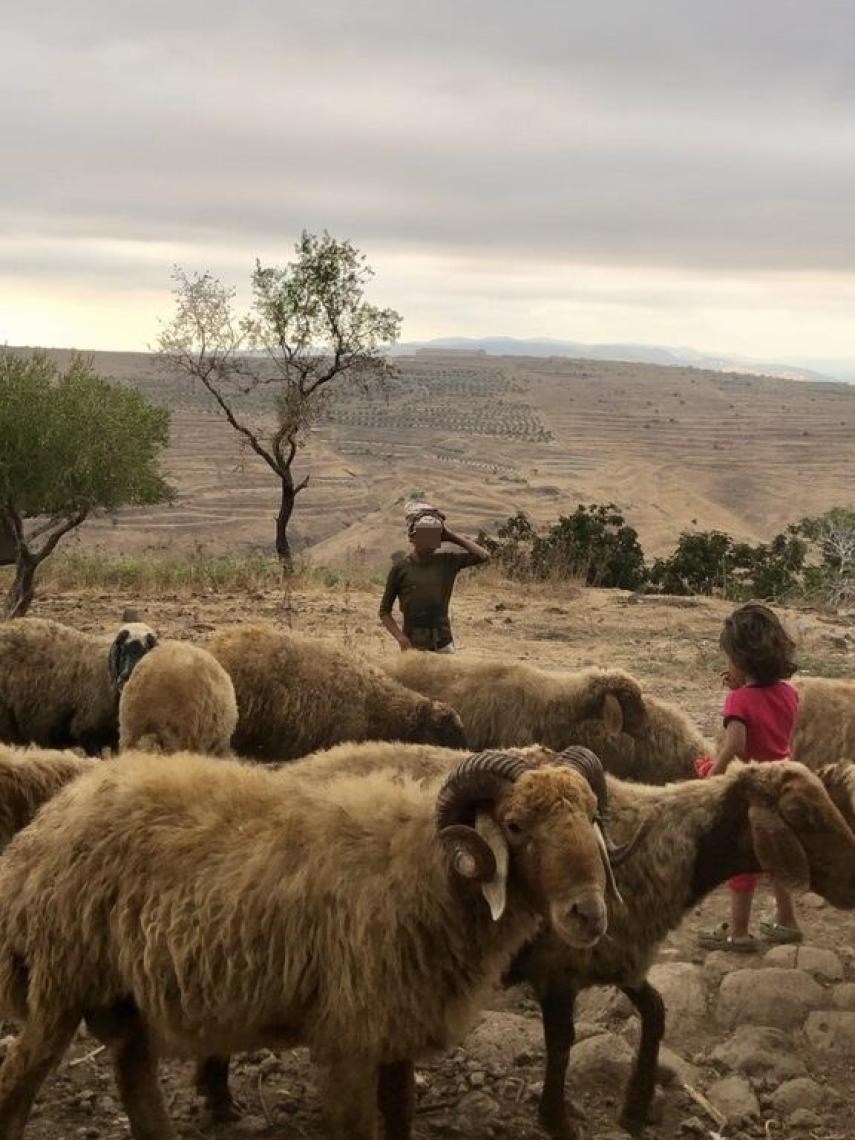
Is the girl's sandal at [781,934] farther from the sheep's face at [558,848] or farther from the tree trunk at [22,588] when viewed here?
the tree trunk at [22,588]

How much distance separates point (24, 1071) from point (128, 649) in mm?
4234

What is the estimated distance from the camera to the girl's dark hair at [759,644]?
605 centimetres

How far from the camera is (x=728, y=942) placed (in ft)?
21.5

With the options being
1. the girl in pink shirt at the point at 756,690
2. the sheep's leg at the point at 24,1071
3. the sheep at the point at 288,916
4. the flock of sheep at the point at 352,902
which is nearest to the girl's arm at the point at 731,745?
the girl in pink shirt at the point at 756,690

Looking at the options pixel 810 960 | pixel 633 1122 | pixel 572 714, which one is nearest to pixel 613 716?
pixel 572 714

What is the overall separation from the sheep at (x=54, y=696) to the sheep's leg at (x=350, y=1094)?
207 inches

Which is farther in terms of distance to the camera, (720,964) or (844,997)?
(720,964)

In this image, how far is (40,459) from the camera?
18359 mm

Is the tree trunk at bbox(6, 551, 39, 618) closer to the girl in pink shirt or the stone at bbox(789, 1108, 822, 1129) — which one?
the girl in pink shirt

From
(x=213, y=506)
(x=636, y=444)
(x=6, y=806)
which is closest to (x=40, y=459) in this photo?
(x=6, y=806)

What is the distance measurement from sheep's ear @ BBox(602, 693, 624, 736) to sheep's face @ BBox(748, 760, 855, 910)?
313cm

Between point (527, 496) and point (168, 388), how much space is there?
38.4 metres

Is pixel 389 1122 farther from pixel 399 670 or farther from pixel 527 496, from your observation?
pixel 527 496

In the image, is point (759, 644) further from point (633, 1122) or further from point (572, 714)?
point (572, 714)
